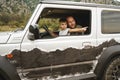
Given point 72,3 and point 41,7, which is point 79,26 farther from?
point 41,7

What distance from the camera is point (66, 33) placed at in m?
6.55

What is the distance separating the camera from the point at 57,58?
20.5 feet

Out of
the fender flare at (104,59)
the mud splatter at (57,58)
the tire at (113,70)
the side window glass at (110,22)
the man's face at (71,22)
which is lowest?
the tire at (113,70)

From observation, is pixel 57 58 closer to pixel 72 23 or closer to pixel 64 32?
pixel 64 32

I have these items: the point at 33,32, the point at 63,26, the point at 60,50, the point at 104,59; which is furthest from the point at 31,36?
the point at 104,59

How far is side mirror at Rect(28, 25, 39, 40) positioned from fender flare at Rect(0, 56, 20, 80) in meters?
0.64

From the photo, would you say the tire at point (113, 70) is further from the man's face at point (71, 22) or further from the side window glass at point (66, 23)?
the man's face at point (71, 22)

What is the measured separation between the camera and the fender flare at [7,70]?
5.66 meters

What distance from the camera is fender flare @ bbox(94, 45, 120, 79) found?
Answer: 680 cm

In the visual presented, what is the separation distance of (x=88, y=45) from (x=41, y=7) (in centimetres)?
129

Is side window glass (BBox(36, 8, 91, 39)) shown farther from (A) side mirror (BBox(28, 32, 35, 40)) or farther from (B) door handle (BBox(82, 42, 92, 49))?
(A) side mirror (BBox(28, 32, 35, 40))

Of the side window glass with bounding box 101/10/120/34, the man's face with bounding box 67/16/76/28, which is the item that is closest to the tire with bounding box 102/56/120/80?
the side window glass with bounding box 101/10/120/34

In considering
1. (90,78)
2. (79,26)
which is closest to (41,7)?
(79,26)

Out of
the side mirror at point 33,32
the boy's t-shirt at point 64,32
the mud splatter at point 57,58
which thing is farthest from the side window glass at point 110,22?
the side mirror at point 33,32
